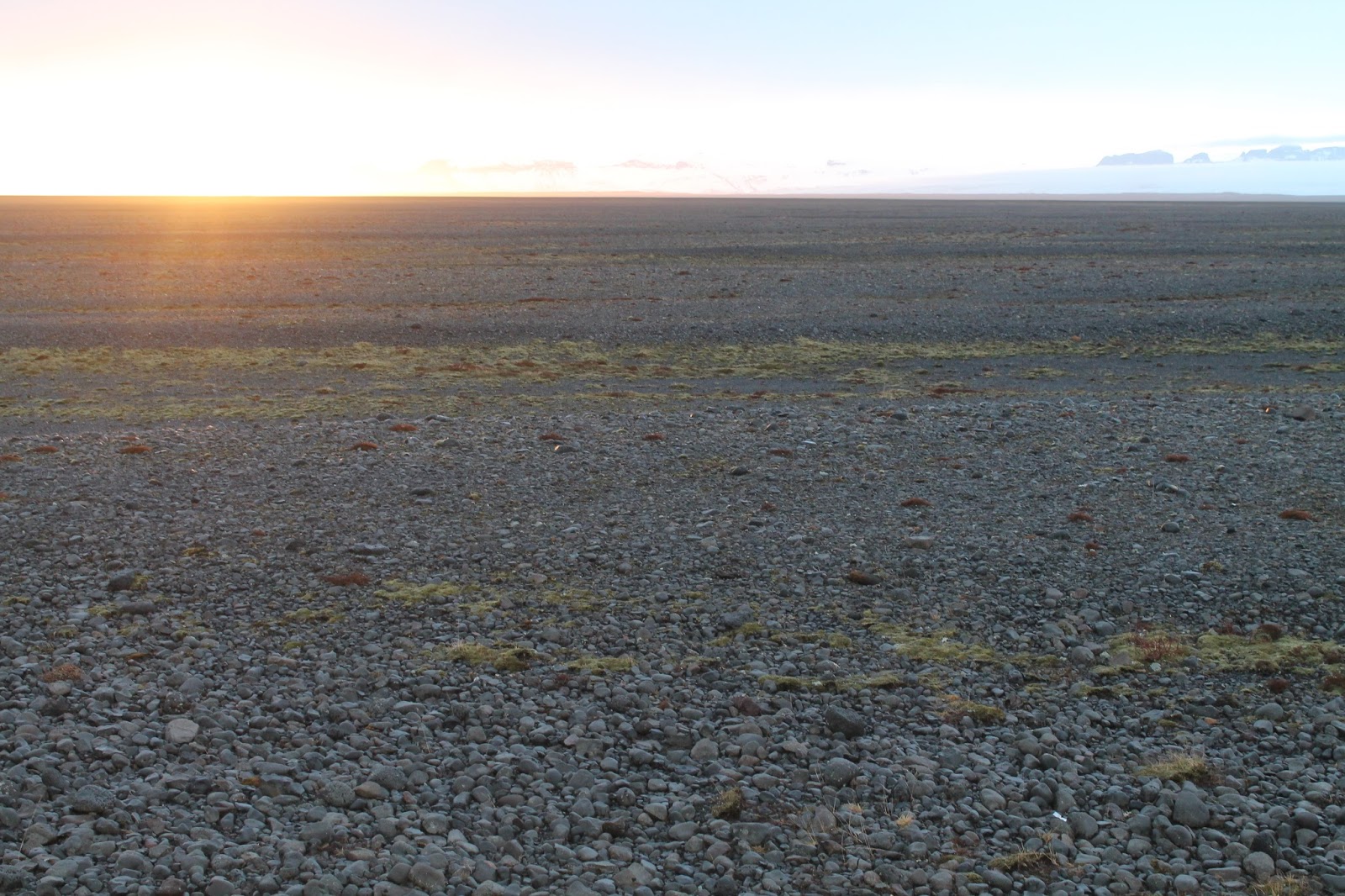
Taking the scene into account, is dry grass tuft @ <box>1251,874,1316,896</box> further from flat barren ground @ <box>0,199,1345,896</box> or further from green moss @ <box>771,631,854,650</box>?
green moss @ <box>771,631,854,650</box>

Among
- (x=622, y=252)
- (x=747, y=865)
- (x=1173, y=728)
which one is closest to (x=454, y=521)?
(x=747, y=865)

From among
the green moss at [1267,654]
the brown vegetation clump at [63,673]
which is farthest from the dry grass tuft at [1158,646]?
the brown vegetation clump at [63,673]

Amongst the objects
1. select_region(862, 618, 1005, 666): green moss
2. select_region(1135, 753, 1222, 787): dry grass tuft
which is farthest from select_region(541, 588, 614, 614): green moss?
select_region(1135, 753, 1222, 787): dry grass tuft

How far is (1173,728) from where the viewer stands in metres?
5.59

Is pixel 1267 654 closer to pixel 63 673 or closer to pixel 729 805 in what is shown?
pixel 729 805

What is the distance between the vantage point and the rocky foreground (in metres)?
4.54

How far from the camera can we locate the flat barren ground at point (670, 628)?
4.60 meters

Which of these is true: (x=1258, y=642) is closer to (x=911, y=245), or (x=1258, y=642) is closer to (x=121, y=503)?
(x=121, y=503)

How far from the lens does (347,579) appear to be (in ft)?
24.4

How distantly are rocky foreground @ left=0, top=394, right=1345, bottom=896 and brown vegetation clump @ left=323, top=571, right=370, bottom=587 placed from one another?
0.30 ft

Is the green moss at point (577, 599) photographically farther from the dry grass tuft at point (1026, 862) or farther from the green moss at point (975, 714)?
the dry grass tuft at point (1026, 862)

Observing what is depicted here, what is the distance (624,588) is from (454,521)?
6.36 feet

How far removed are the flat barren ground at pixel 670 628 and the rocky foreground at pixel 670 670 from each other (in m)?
0.03

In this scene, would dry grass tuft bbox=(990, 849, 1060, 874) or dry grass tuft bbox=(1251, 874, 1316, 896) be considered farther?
dry grass tuft bbox=(990, 849, 1060, 874)
